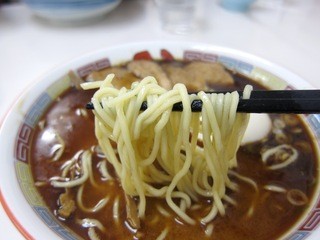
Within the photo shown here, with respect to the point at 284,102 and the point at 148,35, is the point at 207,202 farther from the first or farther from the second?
the point at 148,35

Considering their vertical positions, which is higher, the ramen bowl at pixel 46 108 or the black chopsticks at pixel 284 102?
the black chopsticks at pixel 284 102

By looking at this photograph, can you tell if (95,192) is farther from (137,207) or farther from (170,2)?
(170,2)

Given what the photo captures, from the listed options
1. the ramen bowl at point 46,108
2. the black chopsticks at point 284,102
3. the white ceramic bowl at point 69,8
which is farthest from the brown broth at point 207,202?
the white ceramic bowl at point 69,8

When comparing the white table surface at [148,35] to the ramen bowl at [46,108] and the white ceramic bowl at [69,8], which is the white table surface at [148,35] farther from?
the ramen bowl at [46,108]

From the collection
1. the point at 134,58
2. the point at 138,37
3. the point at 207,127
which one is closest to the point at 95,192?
the point at 207,127

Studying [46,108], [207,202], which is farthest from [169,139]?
[46,108]

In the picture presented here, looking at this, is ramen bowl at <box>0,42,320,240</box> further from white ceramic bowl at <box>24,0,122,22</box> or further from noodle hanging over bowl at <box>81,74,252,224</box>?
white ceramic bowl at <box>24,0,122,22</box>
